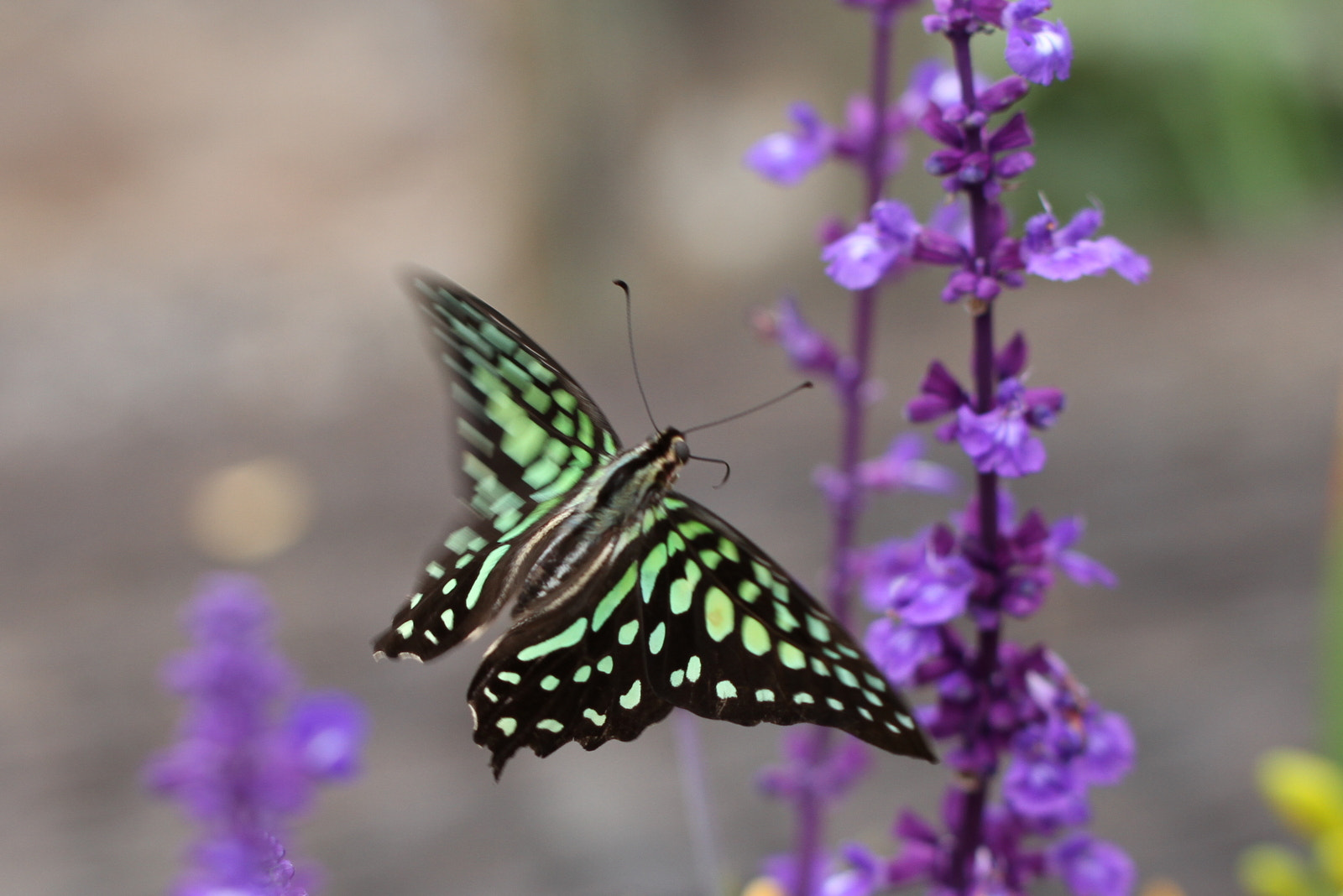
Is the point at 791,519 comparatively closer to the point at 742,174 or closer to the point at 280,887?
the point at 742,174

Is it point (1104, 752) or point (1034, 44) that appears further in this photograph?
point (1104, 752)

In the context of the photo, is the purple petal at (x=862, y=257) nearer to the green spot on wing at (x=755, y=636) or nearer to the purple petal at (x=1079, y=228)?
the purple petal at (x=1079, y=228)

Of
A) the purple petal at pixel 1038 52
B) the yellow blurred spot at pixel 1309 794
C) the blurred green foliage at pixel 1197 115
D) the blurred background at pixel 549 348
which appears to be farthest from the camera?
the blurred green foliage at pixel 1197 115

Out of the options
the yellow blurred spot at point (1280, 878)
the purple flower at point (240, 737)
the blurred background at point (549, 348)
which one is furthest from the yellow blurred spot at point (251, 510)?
the yellow blurred spot at point (1280, 878)

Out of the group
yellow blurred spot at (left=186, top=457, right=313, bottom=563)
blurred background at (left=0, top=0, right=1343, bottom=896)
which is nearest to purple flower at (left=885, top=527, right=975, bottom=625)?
blurred background at (left=0, top=0, right=1343, bottom=896)

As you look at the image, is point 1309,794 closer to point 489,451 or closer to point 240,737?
point 489,451

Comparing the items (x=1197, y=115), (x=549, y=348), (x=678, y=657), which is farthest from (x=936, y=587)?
(x=1197, y=115)

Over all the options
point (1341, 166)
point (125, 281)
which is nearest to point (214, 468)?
point (125, 281)
